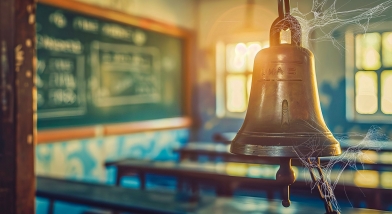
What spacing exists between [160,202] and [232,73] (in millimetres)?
3707

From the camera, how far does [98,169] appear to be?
4117 mm

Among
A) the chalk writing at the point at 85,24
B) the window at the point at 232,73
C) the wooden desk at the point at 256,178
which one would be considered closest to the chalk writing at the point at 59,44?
the chalk writing at the point at 85,24

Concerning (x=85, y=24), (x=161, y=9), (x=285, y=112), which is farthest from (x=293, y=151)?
(x=161, y=9)

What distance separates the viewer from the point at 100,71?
13.7ft

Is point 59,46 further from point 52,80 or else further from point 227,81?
point 227,81

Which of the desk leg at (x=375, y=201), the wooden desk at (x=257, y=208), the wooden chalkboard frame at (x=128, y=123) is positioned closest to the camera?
the wooden desk at (x=257, y=208)

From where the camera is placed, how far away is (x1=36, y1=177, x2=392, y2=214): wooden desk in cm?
175

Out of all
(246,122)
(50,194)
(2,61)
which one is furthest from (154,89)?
(246,122)

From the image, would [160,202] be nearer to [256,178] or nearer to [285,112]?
[256,178]

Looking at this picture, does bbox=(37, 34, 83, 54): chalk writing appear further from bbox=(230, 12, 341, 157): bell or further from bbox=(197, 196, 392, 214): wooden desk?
bbox=(230, 12, 341, 157): bell

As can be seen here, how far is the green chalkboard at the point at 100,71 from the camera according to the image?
3613 mm

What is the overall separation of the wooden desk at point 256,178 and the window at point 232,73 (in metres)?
2.23

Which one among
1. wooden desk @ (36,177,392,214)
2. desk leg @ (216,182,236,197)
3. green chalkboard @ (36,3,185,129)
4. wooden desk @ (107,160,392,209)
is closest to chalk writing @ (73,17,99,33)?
green chalkboard @ (36,3,185,129)

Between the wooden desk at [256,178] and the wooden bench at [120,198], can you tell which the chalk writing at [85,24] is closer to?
the wooden desk at [256,178]
